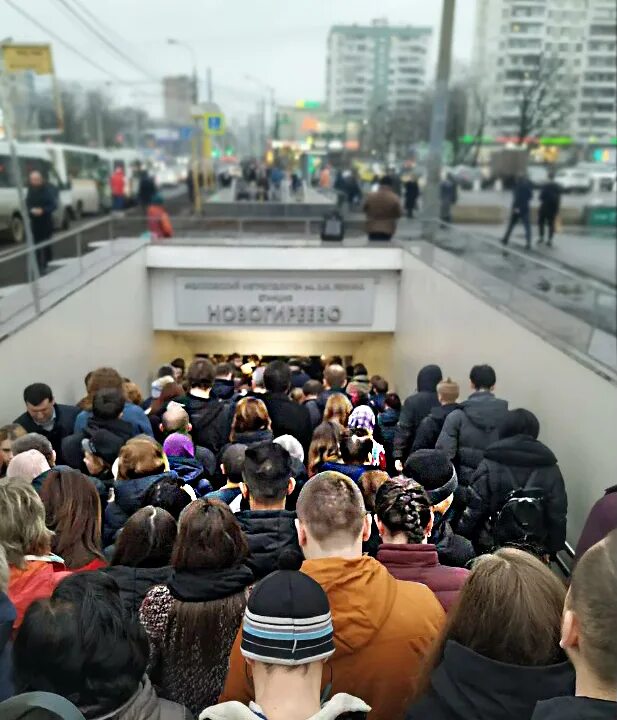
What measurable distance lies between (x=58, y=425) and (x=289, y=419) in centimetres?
187

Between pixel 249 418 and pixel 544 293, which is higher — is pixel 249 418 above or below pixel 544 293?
below

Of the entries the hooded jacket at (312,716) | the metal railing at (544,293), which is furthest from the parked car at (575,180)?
the hooded jacket at (312,716)

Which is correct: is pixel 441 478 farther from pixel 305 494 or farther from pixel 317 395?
pixel 317 395

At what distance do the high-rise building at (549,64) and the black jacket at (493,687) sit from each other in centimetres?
4158

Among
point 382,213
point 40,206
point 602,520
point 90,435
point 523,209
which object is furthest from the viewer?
point 523,209

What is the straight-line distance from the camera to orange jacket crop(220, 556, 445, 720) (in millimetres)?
2221

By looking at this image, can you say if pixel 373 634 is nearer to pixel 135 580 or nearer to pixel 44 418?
pixel 135 580

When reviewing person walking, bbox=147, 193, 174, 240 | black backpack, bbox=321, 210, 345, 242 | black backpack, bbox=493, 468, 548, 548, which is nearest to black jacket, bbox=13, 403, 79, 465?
black backpack, bbox=493, 468, 548, 548

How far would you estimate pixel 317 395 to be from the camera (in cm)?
649

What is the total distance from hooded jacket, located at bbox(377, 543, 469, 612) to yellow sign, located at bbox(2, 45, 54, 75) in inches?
330

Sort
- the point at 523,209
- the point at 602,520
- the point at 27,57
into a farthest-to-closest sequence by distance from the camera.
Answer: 1. the point at 523,209
2. the point at 27,57
3. the point at 602,520

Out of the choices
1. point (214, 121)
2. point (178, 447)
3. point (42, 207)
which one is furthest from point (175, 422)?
point (214, 121)

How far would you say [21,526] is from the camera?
2592mm

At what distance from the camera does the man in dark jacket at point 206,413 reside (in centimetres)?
525
